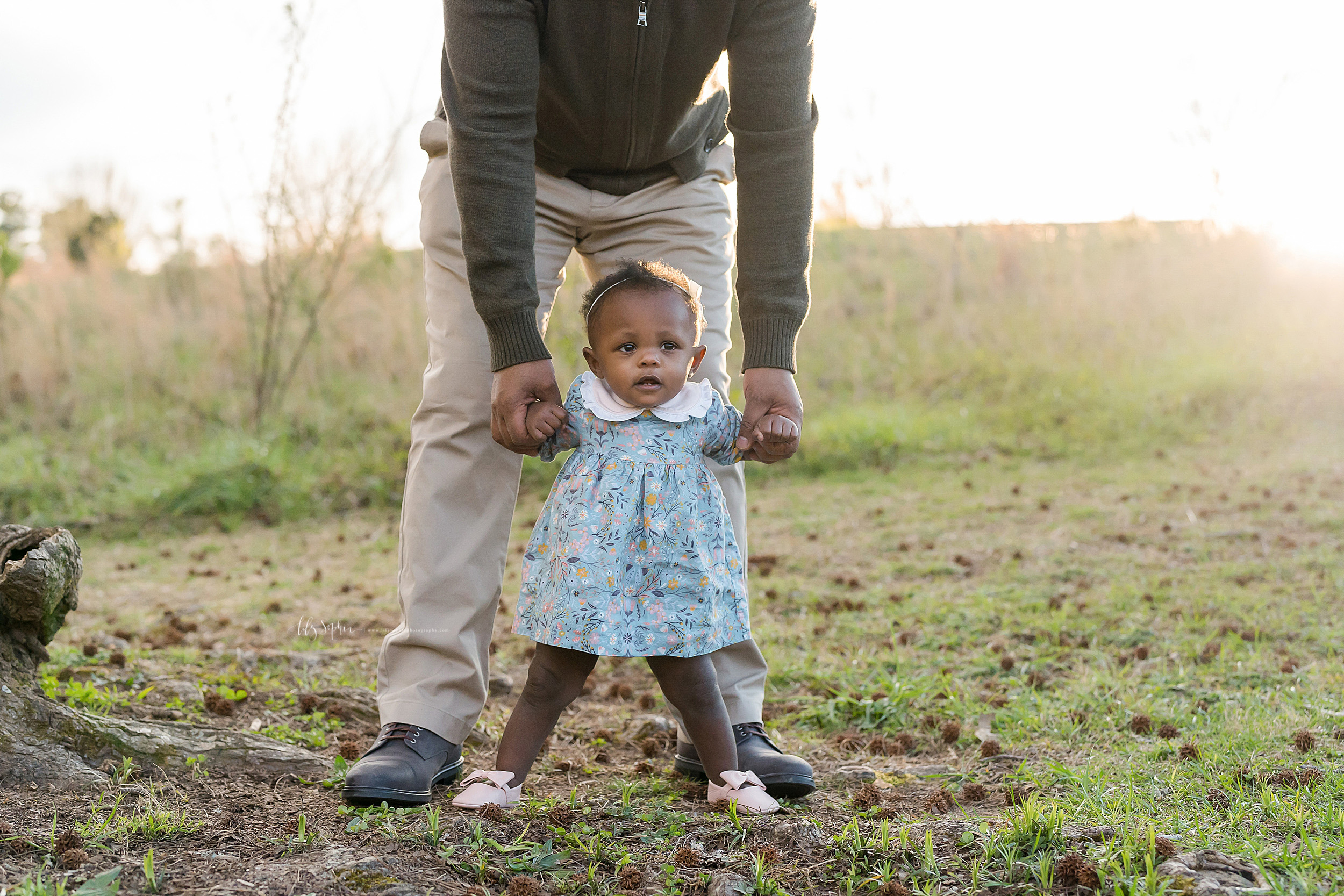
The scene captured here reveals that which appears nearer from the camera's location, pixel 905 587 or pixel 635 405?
pixel 635 405

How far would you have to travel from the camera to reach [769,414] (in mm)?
2115

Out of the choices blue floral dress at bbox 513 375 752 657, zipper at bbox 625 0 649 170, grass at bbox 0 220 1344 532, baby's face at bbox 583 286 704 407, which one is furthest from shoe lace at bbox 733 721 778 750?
grass at bbox 0 220 1344 532

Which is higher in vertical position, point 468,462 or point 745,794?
point 468,462

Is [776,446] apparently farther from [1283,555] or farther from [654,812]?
[1283,555]

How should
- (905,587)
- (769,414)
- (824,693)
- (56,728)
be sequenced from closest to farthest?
(56,728)
(769,414)
(824,693)
(905,587)

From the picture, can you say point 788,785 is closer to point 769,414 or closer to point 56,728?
point 769,414

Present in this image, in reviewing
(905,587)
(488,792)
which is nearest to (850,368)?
(905,587)

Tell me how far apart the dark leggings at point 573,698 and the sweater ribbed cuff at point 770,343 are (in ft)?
1.97

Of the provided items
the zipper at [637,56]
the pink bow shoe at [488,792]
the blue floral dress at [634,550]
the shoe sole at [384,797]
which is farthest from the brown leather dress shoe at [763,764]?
the zipper at [637,56]

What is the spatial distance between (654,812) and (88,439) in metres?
6.36

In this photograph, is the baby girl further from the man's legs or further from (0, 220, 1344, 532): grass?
(0, 220, 1344, 532): grass

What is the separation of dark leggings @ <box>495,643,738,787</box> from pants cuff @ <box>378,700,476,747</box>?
161 mm

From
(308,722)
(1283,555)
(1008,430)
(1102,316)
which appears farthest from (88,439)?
(1102,316)

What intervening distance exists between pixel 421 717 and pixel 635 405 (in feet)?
2.41
